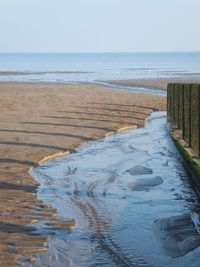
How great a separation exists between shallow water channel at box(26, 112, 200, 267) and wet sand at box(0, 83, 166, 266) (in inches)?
12.5

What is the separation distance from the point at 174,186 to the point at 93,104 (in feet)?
63.5

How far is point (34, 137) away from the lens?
1656 cm

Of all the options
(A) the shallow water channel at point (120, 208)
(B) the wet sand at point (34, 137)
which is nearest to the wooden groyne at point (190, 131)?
(A) the shallow water channel at point (120, 208)

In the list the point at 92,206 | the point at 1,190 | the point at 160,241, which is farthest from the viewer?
the point at 1,190

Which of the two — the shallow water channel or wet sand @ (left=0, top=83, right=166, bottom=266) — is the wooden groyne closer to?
the shallow water channel

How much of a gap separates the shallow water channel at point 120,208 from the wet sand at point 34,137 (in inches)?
12.5

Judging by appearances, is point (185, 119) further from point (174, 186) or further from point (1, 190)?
point (1, 190)

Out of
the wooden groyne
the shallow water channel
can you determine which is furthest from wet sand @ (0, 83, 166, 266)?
the wooden groyne

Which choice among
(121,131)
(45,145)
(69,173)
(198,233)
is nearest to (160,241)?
(198,233)

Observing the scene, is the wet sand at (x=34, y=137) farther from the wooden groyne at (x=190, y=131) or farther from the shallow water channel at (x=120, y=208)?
the wooden groyne at (x=190, y=131)

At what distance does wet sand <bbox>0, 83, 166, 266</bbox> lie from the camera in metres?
7.55

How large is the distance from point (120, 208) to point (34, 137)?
26.0ft

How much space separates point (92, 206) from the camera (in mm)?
9195

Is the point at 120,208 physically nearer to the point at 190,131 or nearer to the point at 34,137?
the point at 190,131
